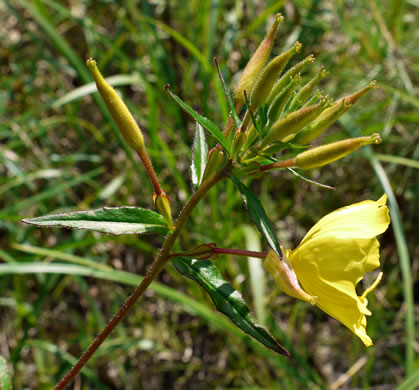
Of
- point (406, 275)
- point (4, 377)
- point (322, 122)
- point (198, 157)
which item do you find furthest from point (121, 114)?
point (406, 275)

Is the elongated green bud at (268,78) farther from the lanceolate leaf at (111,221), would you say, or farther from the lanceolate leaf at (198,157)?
the lanceolate leaf at (111,221)

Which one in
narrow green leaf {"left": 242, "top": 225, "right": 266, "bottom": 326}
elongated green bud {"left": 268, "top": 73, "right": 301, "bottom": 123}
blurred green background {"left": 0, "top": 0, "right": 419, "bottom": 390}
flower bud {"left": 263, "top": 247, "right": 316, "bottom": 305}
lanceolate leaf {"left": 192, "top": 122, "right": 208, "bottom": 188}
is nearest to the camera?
flower bud {"left": 263, "top": 247, "right": 316, "bottom": 305}

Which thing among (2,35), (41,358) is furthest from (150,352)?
(2,35)

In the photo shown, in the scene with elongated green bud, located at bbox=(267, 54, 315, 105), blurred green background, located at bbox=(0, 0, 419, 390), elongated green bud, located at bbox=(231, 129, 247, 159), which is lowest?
blurred green background, located at bbox=(0, 0, 419, 390)

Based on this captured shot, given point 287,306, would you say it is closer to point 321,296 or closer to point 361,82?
point 361,82

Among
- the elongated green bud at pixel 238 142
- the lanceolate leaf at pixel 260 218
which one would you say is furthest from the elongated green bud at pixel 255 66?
the lanceolate leaf at pixel 260 218

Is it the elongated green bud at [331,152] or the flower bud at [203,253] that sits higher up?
the elongated green bud at [331,152]

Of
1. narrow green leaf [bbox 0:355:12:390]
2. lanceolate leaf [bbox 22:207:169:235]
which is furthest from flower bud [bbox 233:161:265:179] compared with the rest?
narrow green leaf [bbox 0:355:12:390]

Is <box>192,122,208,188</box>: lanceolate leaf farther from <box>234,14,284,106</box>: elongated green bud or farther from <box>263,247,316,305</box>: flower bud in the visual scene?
<box>263,247,316,305</box>: flower bud
